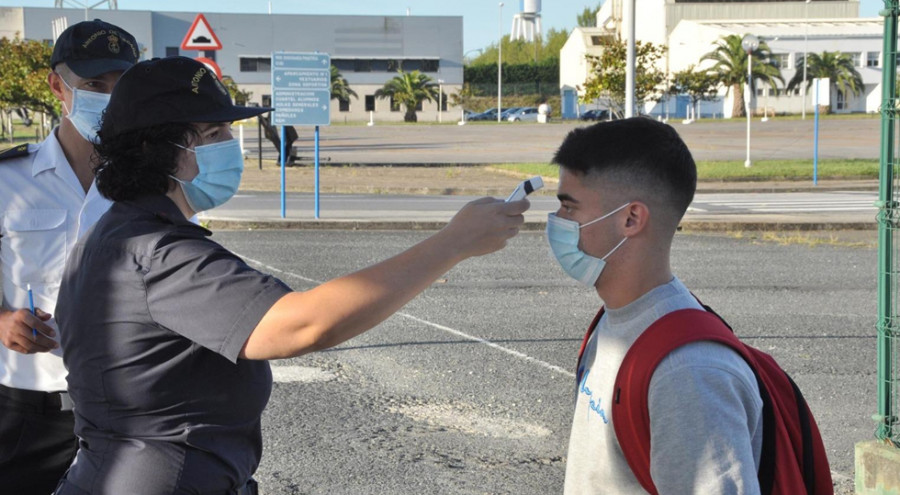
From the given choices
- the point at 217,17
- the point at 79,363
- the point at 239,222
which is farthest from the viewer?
the point at 217,17

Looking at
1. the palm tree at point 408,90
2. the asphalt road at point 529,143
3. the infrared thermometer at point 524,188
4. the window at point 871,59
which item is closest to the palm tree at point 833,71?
the window at point 871,59

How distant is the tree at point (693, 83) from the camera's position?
2852 inches

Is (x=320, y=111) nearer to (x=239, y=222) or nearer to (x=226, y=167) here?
(x=239, y=222)

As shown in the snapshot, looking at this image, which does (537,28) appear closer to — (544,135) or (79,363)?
(544,135)

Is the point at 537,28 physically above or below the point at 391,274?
above

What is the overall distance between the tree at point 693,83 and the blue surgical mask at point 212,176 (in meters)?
71.5

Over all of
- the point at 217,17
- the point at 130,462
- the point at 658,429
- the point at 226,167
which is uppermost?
the point at 217,17

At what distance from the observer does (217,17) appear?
92938mm

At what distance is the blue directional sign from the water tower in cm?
14112

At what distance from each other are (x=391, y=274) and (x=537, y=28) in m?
164

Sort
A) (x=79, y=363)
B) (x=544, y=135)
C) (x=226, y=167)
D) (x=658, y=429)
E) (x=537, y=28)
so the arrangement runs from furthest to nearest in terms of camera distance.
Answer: (x=537, y=28) → (x=544, y=135) → (x=226, y=167) → (x=79, y=363) → (x=658, y=429)

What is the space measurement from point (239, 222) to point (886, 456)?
533 inches

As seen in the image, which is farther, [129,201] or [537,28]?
[537,28]

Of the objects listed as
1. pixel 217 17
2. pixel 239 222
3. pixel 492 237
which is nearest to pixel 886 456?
pixel 492 237
